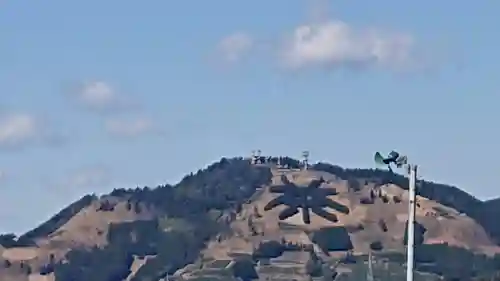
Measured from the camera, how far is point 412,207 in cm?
3300

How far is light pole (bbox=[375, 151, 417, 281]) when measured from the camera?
1287 inches

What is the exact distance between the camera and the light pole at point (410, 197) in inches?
1287

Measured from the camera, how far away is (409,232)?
1305 inches

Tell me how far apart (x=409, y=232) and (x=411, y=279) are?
3.94 feet

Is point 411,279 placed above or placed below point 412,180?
below

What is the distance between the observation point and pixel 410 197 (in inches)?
1286

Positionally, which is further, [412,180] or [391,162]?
[391,162]

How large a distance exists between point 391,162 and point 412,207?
7.20 feet

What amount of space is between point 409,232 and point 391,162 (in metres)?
2.39

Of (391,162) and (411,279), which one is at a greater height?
(391,162)

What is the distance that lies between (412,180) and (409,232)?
4.35 feet

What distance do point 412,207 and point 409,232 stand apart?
60cm

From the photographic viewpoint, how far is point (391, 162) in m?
34.9
